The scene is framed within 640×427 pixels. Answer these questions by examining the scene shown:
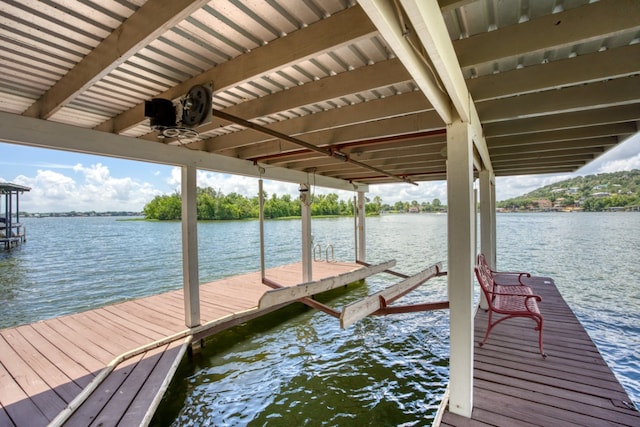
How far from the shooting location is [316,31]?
1.55 meters

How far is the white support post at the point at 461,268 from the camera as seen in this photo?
2.04 meters

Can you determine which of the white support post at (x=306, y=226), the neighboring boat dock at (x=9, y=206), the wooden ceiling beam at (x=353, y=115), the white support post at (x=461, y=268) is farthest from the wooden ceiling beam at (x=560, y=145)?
the neighboring boat dock at (x=9, y=206)

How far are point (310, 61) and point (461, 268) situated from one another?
6.00 feet

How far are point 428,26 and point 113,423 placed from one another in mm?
3268

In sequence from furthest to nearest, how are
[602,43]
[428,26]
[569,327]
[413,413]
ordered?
1. [569,327]
2. [413,413]
3. [602,43]
4. [428,26]

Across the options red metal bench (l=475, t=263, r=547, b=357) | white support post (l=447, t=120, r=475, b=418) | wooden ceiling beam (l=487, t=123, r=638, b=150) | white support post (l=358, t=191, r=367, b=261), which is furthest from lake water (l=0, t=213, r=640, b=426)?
wooden ceiling beam (l=487, t=123, r=638, b=150)

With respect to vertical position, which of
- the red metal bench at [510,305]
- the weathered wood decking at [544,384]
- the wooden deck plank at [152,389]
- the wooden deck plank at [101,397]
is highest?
the red metal bench at [510,305]

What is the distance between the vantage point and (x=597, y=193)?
105 feet

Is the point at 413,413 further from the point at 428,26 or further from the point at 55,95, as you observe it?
the point at 55,95

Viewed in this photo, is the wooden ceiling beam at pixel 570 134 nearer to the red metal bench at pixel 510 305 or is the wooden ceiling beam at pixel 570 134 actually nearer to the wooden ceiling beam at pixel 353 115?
the red metal bench at pixel 510 305

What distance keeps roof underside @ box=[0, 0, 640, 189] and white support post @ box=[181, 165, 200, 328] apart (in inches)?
35.3

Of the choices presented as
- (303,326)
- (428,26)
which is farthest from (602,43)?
(303,326)

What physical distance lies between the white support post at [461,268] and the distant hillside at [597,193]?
1600 inches

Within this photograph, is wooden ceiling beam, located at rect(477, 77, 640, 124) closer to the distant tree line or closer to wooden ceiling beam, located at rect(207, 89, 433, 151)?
wooden ceiling beam, located at rect(207, 89, 433, 151)
